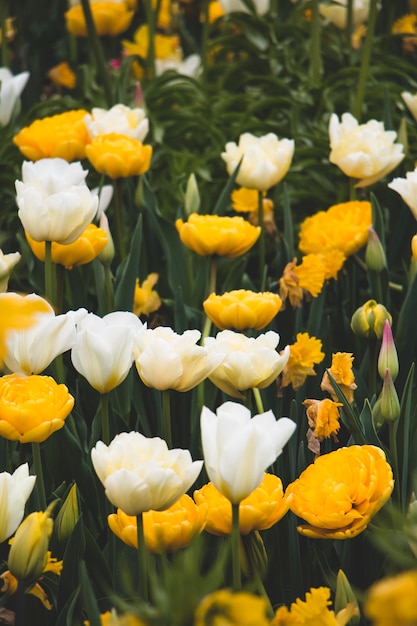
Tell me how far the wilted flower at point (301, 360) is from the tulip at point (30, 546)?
440mm

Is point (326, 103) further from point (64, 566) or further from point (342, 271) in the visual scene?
point (64, 566)

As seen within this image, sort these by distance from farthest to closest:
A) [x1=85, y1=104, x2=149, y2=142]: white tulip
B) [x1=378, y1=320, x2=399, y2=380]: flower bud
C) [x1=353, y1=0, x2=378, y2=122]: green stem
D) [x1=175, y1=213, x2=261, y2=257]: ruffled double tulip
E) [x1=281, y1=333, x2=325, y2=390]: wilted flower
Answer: [x1=353, y1=0, x2=378, y2=122]: green stem
[x1=85, y1=104, x2=149, y2=142]: white tulip
[x1=175, y1=213, x2=261, y2=257]: ruffled double tulip
[x1=281, y1=333, x2=325, y2=390]: wilted flower
[x1=378, y1=320, x2=399, y2=380]: flower bud

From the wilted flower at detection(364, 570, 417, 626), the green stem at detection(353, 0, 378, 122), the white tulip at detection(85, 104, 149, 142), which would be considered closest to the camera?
the wilted flower at detection(364, 570, 417, 626)

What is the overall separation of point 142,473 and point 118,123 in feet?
2.98

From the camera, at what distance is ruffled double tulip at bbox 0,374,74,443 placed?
0.85m

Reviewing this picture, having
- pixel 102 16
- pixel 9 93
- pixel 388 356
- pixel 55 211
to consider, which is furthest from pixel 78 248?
pixel 102 16

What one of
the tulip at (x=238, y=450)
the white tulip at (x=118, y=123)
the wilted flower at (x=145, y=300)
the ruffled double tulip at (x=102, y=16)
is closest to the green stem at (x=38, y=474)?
the tulip at (x=238, y=450)

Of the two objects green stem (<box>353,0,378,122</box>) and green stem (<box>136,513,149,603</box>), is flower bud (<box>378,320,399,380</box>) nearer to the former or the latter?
green stem (<box>136,513,149,603</box>)

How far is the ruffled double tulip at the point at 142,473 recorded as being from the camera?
28.0 inches

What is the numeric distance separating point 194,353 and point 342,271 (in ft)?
2.13

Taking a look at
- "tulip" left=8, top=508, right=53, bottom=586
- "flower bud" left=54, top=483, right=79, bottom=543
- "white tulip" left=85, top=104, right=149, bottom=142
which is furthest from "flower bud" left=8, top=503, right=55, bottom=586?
"white tulip" left=85, top=104, right=149, bottom=142

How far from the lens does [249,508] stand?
771 mm

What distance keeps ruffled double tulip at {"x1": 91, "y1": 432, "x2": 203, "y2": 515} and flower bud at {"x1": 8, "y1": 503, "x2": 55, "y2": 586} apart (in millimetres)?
61

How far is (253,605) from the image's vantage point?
42 centimetres
